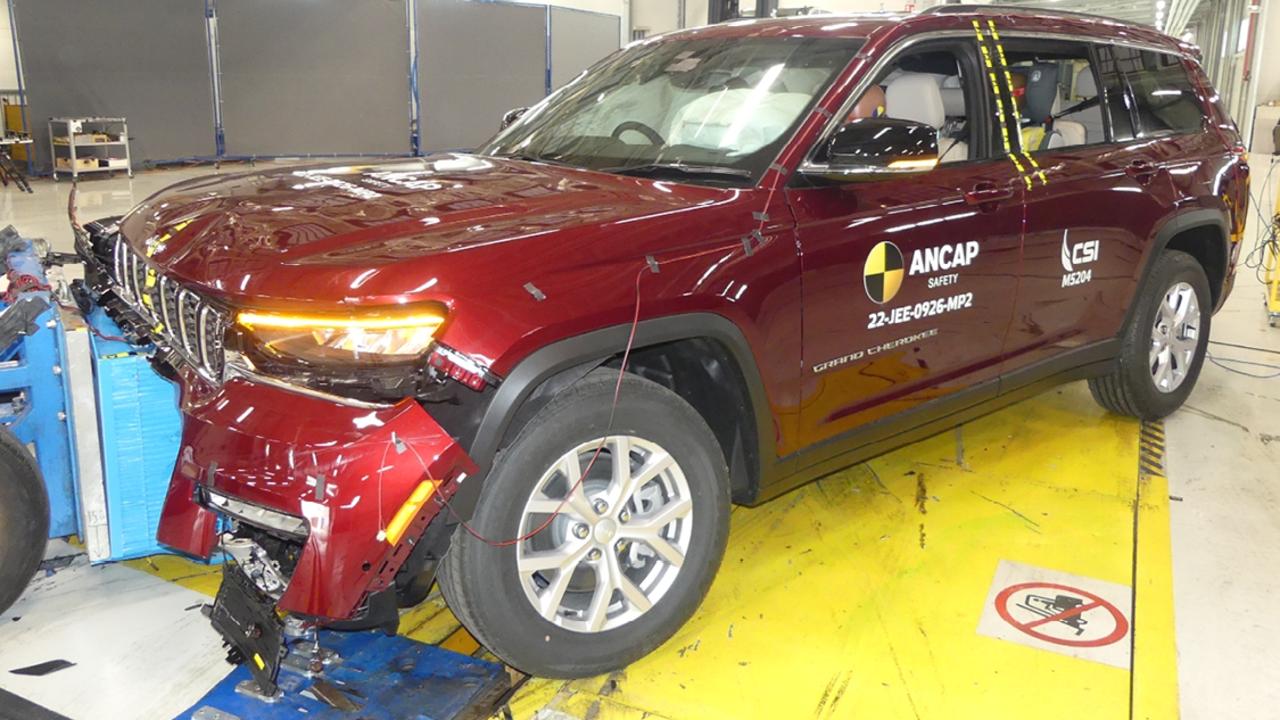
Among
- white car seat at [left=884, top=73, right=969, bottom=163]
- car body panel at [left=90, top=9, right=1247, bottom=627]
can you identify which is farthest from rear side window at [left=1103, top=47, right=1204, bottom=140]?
white car seat at [left=884, top=73, right=969, bottom=163]

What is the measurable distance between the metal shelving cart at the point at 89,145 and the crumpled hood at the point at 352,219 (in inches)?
488

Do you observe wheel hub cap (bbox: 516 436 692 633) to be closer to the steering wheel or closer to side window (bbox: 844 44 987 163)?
the steering wheel

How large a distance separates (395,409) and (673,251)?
0.81 m

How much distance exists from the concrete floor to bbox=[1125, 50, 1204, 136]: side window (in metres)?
1.39

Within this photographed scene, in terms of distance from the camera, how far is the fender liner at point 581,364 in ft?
7.30

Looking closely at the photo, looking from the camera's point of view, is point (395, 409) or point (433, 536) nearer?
point (395, 409)

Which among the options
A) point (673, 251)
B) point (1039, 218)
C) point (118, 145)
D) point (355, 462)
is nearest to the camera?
point (355, 462)

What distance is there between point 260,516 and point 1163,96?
13.3 ft

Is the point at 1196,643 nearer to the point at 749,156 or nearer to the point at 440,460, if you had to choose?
the point at 749,156

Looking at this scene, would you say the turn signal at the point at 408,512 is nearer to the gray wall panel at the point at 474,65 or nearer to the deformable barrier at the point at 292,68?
the deformable barrier at the point at 292,68

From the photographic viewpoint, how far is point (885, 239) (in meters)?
3.06

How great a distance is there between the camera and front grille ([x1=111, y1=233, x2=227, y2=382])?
7.80 ft

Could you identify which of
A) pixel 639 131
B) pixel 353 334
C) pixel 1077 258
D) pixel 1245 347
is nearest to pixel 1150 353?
pixel 1077 258

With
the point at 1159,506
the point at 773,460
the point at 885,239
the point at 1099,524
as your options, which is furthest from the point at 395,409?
the point at 1159,506
